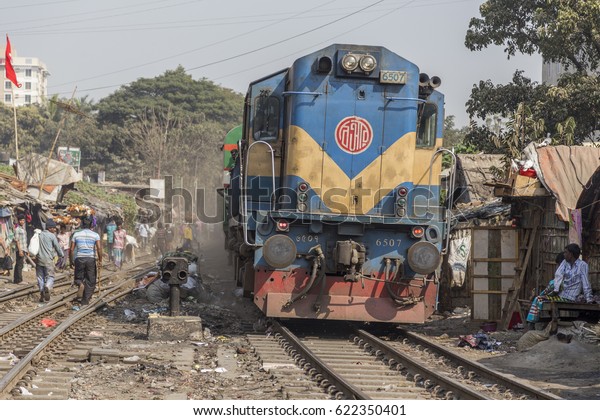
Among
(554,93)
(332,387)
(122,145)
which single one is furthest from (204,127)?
(332,387)

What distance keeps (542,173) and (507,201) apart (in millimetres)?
2074

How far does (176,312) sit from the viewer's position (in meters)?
12.2

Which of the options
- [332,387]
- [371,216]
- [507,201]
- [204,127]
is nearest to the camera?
[332,387]

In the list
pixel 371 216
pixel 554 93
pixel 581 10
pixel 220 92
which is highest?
pixel 220 92

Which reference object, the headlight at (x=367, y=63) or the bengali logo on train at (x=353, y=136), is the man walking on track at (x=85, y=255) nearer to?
the bengali logo on train at (x=353, y=136)

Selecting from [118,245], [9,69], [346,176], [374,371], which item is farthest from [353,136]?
[9,69]

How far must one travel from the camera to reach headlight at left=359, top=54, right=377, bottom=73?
12.2m

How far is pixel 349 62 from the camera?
12227 mm

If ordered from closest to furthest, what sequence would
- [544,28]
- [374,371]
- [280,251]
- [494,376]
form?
1. [494,376]
2. [374,371]
3. [280,251]
4. [544,28]

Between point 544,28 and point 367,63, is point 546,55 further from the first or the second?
point 367,63

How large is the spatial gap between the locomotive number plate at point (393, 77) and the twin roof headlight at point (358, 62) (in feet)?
0.63

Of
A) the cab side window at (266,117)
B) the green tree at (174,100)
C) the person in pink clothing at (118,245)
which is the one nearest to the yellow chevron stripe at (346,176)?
the cab side window at (266,117)

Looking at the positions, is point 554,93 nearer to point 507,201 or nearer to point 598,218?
point 507,201

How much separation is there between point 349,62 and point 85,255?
257 inches
